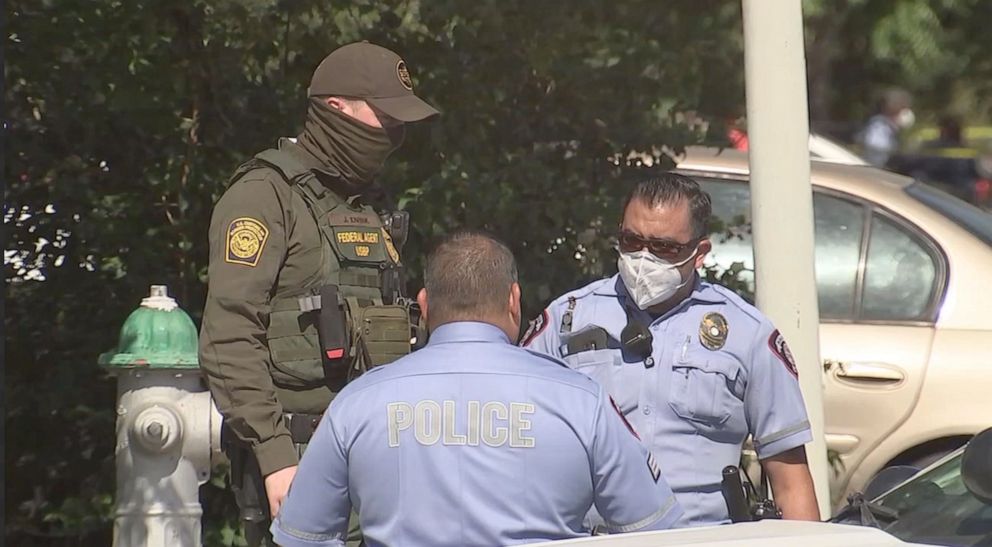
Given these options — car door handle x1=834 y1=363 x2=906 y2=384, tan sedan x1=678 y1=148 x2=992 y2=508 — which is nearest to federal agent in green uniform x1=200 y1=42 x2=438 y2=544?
tan sedan x1=678 y1=148 x2=992 y2=508

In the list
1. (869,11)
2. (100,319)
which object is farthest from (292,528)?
(869,11)

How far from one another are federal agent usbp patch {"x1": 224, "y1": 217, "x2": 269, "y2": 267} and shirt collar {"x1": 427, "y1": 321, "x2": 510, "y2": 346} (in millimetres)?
1026

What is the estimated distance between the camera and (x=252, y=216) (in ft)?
12.6

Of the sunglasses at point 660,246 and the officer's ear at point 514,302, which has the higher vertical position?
the sunglasses at point 660,246

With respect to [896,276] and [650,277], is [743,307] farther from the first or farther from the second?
[896,276]

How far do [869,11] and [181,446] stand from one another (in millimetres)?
7242

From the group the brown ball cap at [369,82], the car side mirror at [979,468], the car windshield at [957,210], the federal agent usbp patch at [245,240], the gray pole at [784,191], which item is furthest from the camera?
the car windshield at [957,210]

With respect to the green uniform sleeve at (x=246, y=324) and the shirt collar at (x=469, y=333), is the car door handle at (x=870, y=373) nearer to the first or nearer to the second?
the green uniform sleeve at (x=246, y=324)

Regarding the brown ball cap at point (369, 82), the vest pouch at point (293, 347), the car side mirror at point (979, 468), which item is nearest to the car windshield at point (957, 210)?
the car side mirror at point (979, 468)

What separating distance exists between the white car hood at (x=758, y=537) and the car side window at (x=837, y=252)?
287 centimetres

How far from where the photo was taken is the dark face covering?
13.3 feet

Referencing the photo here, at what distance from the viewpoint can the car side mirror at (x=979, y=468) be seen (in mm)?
3439

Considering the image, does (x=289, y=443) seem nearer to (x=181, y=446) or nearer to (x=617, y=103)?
(x=181, y=446)

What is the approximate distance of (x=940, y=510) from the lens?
3688 millimetres
